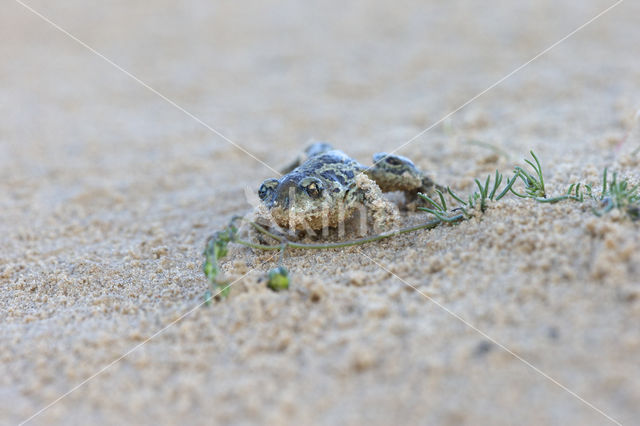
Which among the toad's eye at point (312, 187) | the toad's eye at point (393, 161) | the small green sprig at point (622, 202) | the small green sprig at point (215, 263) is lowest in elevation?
the small green sprig at point (215, 263)

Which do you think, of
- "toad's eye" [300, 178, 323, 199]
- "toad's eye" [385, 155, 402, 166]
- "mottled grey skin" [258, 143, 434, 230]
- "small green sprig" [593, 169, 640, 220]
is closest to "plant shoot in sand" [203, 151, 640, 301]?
"small green sprig" [593, 169, 640, 220]

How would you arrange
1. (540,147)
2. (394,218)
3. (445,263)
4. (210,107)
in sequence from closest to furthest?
(445,263), (394,218), (540,147), (210,107)

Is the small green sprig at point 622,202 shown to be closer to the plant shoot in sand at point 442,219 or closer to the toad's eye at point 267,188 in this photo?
the plant shoot in sand at point 442,219

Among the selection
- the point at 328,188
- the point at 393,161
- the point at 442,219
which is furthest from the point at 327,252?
the point at 393,161

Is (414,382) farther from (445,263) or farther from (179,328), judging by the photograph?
(179,328)

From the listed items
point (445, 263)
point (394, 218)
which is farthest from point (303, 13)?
point (445, 263)

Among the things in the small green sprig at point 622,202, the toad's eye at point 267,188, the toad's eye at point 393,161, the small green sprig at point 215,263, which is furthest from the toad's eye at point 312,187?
the small green sprig at point 622,202
